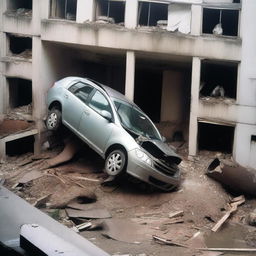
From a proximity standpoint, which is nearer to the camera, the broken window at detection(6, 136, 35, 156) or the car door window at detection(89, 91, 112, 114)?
the car door window at detection(89, 91, 112, 114)

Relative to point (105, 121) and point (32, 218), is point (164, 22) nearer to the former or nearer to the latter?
point (105, 121)

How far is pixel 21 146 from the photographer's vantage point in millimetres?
17625

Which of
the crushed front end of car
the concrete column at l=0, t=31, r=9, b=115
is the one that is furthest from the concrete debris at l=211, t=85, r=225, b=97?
the concrete column at l=0, t=31, r=9, b=115

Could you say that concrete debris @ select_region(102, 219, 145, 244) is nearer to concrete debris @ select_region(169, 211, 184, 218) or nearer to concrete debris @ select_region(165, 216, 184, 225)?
concrete debris @ select_region(165, 216, 184, 225)

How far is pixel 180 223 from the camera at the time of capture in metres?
11.5

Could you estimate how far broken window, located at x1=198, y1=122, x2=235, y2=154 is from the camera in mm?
16016

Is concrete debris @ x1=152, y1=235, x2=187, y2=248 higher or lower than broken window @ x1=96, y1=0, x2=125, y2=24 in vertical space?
lower

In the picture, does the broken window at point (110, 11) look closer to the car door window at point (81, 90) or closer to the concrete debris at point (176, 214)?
the car door window at point (81, 90)

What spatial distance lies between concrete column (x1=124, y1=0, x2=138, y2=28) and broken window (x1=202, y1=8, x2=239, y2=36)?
7.48 ft

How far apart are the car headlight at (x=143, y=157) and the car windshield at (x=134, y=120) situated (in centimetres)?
82

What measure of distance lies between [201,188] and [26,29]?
8.83 m

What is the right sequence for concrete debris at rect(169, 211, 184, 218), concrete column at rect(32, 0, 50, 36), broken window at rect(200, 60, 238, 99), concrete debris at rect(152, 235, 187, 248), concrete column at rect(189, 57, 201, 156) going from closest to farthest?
concrete debris at rect(152, 235, 187, 248) < concrete debris at rect(169, 211, 184, 218) < concrete column at rect(189, 57, 201, 156) < broken window at rect(200, 60, 238, 99) < concrete column at rect(32, 0, 50, 36)

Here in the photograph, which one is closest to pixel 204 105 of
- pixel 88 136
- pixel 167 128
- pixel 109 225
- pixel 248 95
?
pixel 248 95

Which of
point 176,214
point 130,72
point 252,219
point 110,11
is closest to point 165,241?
point 176,214
